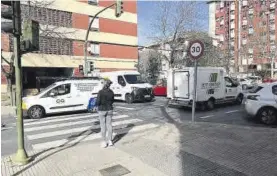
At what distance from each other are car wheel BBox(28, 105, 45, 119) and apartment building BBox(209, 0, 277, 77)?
10416 mm

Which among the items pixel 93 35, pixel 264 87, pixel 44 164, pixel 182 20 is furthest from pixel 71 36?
pixel 44 164

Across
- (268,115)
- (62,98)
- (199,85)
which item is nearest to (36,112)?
(62,98)

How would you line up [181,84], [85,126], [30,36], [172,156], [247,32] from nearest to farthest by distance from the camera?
[30,36] < [172,156] < [85,126] < [181,84] < [247,32]

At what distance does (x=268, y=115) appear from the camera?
9688mm

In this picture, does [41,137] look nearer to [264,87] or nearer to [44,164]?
[44,164]

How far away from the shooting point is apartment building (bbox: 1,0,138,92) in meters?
27.3

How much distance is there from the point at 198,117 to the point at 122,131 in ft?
13.6

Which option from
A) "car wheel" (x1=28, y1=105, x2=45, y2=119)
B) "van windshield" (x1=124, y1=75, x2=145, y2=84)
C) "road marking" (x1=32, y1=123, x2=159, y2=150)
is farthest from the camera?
"van windshield" (x1=124, y1=75, x2=145, y2=84)

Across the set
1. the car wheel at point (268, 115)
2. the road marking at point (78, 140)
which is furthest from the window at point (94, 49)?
the car wheel at point (268, 115)

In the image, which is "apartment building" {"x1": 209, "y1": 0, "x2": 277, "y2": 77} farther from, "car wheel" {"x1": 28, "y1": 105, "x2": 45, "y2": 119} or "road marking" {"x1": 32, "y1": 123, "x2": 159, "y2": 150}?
"car wheel" {"x1": 28, "y1": 105, "x2": 45, "y2": 119}

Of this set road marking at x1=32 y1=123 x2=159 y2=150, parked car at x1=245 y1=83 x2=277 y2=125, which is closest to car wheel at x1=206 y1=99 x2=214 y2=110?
parked car at x1=245 y1=83 x2=277 y2=125

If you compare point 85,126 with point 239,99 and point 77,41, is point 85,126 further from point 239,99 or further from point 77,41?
point 77,41

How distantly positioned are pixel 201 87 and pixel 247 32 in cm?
3262

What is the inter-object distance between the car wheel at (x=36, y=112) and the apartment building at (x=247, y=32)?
10.4 meters
